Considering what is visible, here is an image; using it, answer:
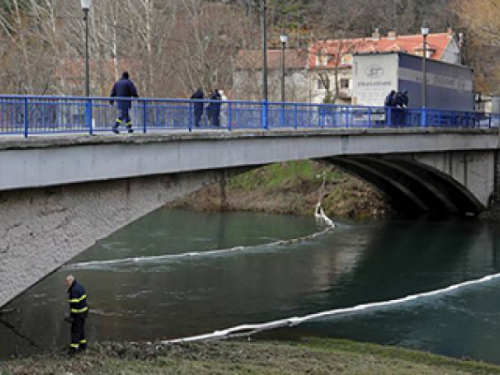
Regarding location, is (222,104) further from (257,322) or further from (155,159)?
(257,322)

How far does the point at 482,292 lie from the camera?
886 inches

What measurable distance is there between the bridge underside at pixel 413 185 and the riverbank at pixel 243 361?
16.0 meters

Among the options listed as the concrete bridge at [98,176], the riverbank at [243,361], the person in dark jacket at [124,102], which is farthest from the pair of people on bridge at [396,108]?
the riverbank at [243,361]

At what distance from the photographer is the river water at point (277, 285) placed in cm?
1797

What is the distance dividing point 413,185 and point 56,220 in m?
26.4

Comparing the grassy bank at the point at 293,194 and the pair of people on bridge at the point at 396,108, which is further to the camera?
the grassy bank at the point at 293,194

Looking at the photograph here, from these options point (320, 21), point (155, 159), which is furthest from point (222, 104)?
point (320, 21)

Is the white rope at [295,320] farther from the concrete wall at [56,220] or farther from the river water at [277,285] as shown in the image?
the concrete wall at [56,220]

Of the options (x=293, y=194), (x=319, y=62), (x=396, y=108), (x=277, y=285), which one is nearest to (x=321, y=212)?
(x=293, y=194)

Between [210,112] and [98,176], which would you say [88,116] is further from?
[210,112]

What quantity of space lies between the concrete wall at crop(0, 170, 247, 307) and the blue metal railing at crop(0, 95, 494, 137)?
3.68ft

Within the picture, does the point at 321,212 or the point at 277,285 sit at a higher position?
the point at 321,212

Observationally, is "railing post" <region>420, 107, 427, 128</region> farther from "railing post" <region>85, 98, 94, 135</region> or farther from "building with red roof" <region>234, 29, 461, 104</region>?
"railing post" <region>85, 98, 94, 135</region>

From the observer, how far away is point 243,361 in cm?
1363
